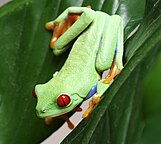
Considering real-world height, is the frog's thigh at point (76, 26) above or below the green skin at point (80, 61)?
above

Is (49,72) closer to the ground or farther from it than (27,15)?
closer to the ground

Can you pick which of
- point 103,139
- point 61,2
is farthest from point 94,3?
point 103,139

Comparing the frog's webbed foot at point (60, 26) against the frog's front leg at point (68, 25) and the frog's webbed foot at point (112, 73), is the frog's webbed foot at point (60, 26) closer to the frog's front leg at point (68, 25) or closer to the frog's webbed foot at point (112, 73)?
the frog's front leg at point (68, 25)

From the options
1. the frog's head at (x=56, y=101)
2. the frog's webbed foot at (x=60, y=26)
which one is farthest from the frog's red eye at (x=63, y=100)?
the frog's webbed foot at (x=60, y=26)

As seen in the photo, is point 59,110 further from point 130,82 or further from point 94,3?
point 130,82

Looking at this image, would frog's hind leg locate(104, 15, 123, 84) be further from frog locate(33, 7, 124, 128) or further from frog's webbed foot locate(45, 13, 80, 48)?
frog's webbed foot locate(45, 13, 80, 48)

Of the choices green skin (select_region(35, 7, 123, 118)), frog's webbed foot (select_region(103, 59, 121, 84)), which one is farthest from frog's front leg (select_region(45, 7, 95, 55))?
frog's webbed foot (select_region(103, 59, 121, 84))
